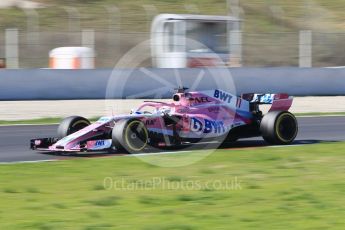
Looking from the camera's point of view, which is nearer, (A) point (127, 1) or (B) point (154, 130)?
(B) point (154, 130)

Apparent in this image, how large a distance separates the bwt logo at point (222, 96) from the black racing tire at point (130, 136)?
1.57m

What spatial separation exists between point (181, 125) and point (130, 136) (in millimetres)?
1009

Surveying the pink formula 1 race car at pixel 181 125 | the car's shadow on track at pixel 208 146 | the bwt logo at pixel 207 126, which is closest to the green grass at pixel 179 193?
the pink formula 1 race car at pixel 181 125

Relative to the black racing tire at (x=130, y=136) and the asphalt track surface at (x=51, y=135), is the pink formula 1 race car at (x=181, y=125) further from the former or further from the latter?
the asphalt track surface at (x=51, y=135)

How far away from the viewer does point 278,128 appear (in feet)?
44.7

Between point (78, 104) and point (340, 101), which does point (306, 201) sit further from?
point (340, 101)

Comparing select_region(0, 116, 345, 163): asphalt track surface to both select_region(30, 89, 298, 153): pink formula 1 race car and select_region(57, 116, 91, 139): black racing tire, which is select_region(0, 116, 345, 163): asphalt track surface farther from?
select_region(57, 116, 91, 139): black racing tire

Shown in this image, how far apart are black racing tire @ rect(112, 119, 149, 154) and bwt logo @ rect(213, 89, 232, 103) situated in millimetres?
1573

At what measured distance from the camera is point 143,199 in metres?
8.53

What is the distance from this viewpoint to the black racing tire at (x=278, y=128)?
528 inches

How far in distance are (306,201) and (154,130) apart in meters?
4.59

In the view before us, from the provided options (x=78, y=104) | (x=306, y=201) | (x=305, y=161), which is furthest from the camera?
(x=78, y=104)

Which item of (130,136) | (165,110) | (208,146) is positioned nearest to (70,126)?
(130,136)

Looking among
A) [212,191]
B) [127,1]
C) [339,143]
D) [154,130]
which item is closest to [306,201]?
[212,191]
